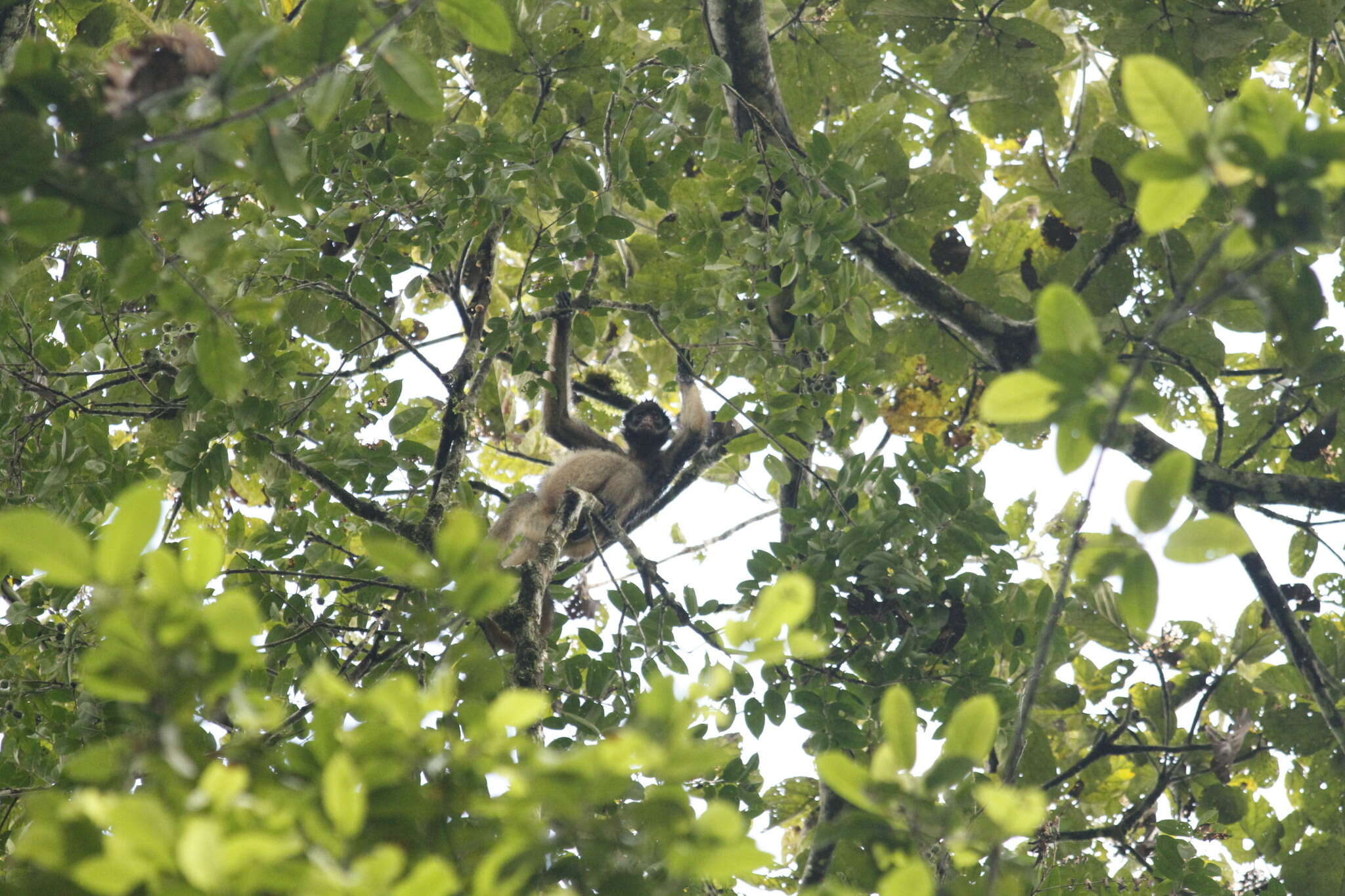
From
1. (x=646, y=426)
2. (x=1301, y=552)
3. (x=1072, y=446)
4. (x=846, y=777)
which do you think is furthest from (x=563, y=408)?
(x=846, y=777)

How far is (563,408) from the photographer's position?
657cm

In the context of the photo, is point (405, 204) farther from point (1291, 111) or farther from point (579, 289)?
point (1291, 111)

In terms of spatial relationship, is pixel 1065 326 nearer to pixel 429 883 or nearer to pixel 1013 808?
pixel 1013 808

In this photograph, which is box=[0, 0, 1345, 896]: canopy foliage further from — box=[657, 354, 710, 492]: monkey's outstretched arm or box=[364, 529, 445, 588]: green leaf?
box=[657, 354, 710, 492]: monkey's outstretched arm

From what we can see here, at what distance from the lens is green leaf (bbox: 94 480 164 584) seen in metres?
1.05

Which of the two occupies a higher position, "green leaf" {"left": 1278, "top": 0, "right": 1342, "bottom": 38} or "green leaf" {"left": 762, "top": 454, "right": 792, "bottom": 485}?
Answer: "green leaf" {"left": 1278, "top": 0, "right": 1342, "bottom": 38}

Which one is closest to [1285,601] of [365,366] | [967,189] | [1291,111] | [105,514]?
[967,189]

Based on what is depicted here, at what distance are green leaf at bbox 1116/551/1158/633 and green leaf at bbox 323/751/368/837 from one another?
109cm

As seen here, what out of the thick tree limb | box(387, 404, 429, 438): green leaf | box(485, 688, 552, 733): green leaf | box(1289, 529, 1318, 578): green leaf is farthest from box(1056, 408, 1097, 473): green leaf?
box(1289, 529, 1318, 578): green leaf

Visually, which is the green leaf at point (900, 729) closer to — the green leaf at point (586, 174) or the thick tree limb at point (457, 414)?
the thick tree limb at point (457, 414)

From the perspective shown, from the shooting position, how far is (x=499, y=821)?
156 centimetres

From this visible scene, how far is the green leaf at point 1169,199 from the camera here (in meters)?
1.27

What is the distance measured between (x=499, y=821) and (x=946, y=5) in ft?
14.5

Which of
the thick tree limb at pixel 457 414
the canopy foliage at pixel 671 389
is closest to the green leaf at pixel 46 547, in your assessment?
the canopy foliage at pixel 671 389
